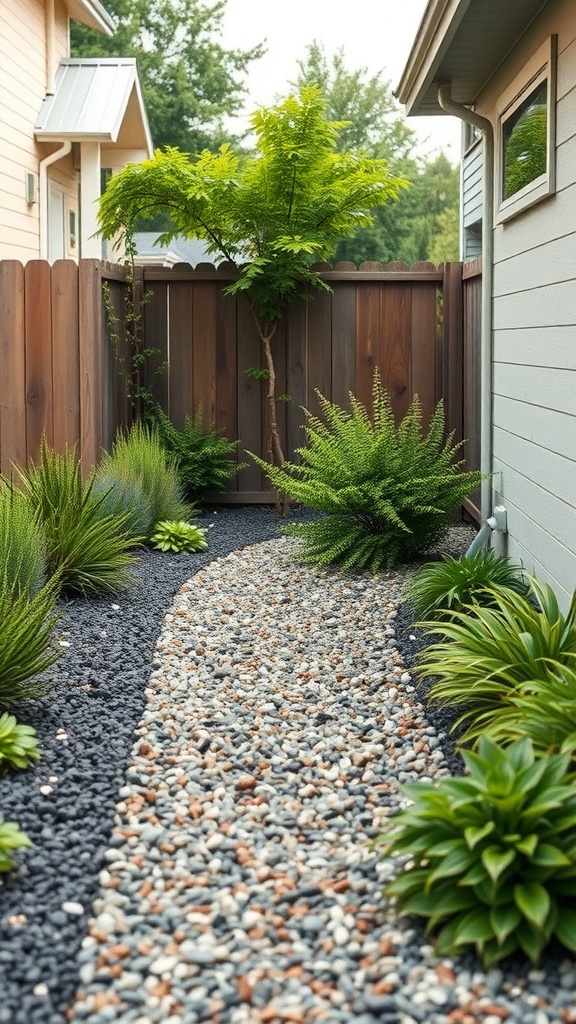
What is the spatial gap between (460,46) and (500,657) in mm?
2987

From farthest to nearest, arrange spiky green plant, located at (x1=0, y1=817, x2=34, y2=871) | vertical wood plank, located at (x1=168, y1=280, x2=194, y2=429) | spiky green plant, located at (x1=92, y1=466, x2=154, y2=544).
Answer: vertical wood plank, located at (x1=168, y1=280, x2=194, y2=429) → spiky green plant, located at (x1=92, y1=466, x2=154, y2=544) → spiky green plant, located at (x1=0, y1=817, x2=34, y2=871)

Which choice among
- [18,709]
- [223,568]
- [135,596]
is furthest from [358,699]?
[223,568]

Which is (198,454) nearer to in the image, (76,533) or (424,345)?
(424,345)

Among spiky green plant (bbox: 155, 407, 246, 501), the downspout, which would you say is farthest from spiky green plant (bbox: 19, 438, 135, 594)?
the downspout

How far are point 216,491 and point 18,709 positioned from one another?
15.3ft

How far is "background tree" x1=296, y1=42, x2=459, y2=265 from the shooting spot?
117ft

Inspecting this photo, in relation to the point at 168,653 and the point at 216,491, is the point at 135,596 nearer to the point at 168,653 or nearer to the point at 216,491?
the point at 168,653

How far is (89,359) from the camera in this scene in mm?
7219

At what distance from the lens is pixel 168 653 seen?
4.52 metres

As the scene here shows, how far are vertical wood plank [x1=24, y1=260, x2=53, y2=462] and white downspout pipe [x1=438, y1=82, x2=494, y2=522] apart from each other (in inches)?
110

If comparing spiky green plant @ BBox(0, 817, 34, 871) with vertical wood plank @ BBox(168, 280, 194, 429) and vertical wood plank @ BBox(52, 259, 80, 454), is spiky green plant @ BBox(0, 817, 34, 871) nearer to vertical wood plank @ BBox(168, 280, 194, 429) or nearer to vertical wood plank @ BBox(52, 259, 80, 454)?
vertical wood plank @ BBox(52, 259, 80, 454)

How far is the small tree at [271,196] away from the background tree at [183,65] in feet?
69.5

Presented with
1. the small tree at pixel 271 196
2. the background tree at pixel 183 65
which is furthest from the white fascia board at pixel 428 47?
the background tree at pixel 183 65

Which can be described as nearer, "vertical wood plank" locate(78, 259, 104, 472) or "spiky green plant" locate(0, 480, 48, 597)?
"spiky green plant" locate(0, 480, 48, 597)
